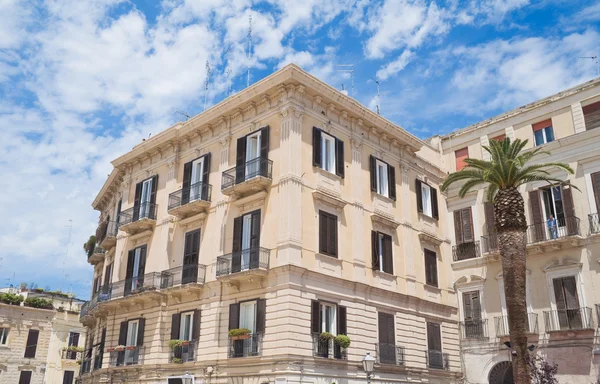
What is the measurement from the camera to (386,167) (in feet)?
95.0

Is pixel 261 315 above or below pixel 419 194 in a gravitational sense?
below

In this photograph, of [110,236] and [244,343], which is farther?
[110,236]

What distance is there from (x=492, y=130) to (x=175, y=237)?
1792 cm

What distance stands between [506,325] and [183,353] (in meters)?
15.4

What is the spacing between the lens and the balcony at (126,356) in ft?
90.7

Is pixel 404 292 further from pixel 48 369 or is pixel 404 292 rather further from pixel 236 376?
pixel 48 369

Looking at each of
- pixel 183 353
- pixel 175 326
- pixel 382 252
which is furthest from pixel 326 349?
pixel 175 326

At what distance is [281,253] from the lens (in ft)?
74.3

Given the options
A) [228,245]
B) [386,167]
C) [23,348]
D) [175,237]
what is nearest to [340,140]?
[386,167]

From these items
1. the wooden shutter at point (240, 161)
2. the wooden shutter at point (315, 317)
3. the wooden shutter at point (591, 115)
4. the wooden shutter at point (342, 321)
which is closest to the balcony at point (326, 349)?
the wooden shutter at point (315, 317)

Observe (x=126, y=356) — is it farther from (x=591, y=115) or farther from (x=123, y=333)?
(x=591, y=115)

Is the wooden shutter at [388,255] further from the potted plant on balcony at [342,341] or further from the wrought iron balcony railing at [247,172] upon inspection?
the wrought iron balcony railing at [247,172]

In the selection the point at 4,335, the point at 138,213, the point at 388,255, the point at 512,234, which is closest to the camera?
the point at 512,234

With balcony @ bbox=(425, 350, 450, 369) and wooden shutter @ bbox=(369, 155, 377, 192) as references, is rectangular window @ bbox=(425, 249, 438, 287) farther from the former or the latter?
wooden shutter @ bbox=(369, 155, 377, 192)
